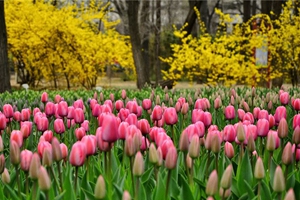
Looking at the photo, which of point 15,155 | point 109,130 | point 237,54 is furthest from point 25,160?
point 237,54

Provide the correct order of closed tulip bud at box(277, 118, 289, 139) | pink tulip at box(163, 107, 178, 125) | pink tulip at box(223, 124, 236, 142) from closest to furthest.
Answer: closed tulip bud at box(277, 118, 289, 139) → pink tulip at box(223, 124, 236, 142) → pink tulip at box(163, 107, 178, 125)

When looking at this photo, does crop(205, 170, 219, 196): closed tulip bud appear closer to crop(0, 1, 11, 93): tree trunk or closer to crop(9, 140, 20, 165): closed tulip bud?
crop(9, 140, 20, 165): closed tulip bud

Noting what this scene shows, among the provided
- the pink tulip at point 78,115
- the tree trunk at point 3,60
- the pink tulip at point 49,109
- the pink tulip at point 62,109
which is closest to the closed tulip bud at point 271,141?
the pink tulip at point 78,115

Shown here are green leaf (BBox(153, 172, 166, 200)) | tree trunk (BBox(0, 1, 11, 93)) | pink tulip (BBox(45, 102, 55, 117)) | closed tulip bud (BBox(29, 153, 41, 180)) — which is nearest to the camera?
closed tulip bud (BBox(29, 153, 41, 180))

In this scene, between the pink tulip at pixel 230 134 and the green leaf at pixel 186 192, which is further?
the pink tulip at pixel 230 134

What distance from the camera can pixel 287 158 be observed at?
6.13 feet

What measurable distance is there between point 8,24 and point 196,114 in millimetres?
12355

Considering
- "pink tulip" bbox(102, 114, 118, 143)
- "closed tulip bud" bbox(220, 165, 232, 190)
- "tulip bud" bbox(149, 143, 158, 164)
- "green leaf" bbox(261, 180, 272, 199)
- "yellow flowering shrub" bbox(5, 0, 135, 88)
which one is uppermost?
"yellow flowering shrub" bbox(5, 0, 135, 88)

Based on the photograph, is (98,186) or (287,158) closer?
(98,186)

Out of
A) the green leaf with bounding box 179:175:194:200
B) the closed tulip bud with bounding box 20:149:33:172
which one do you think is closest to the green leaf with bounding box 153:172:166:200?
the green leaf with bounding box 179:175:194:200

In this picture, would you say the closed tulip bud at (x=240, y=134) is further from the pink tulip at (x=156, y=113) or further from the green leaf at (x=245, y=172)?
the pink tulip at (x=156, y=113)

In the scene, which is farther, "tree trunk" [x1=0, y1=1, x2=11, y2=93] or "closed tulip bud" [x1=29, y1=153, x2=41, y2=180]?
"tree trunk" [x1=0, y1=1, x2=11, y2=93]

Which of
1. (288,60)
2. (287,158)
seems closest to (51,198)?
(287,158)

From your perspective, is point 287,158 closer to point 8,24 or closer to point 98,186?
point 98,186
